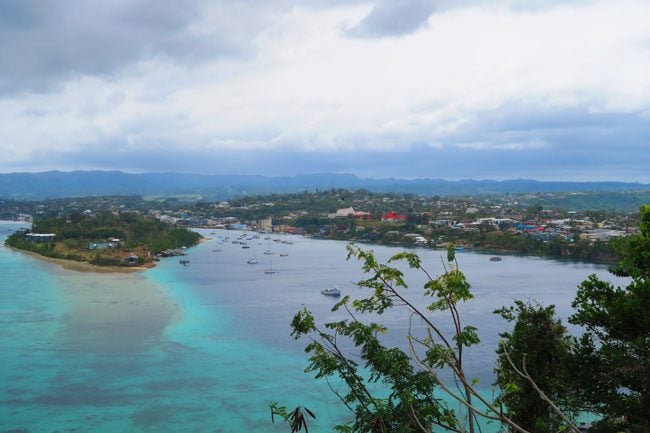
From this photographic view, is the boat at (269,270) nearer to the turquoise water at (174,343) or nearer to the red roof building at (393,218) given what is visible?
the turquoise water at (174,343)

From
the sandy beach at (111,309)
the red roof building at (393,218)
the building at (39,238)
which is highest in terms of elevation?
the red roof building at (393,218)

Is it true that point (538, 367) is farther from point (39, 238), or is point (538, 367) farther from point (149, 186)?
point (149, 186)

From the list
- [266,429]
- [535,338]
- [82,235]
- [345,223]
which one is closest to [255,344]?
[266,429]

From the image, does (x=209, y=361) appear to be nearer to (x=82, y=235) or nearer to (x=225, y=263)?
(x=225, y=263)

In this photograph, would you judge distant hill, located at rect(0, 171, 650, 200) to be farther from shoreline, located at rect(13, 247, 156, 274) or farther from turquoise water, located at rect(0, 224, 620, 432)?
turquoise water, located at rect(0, 224, 620, 432)

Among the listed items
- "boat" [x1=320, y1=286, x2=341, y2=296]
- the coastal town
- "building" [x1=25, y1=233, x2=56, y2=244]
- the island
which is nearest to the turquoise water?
"boat" [x1=320, y1=286, x2=341, y2=296]

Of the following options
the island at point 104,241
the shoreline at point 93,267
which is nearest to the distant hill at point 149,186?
the island at point 104,241

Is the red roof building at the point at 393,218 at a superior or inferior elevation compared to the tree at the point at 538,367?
inferior
